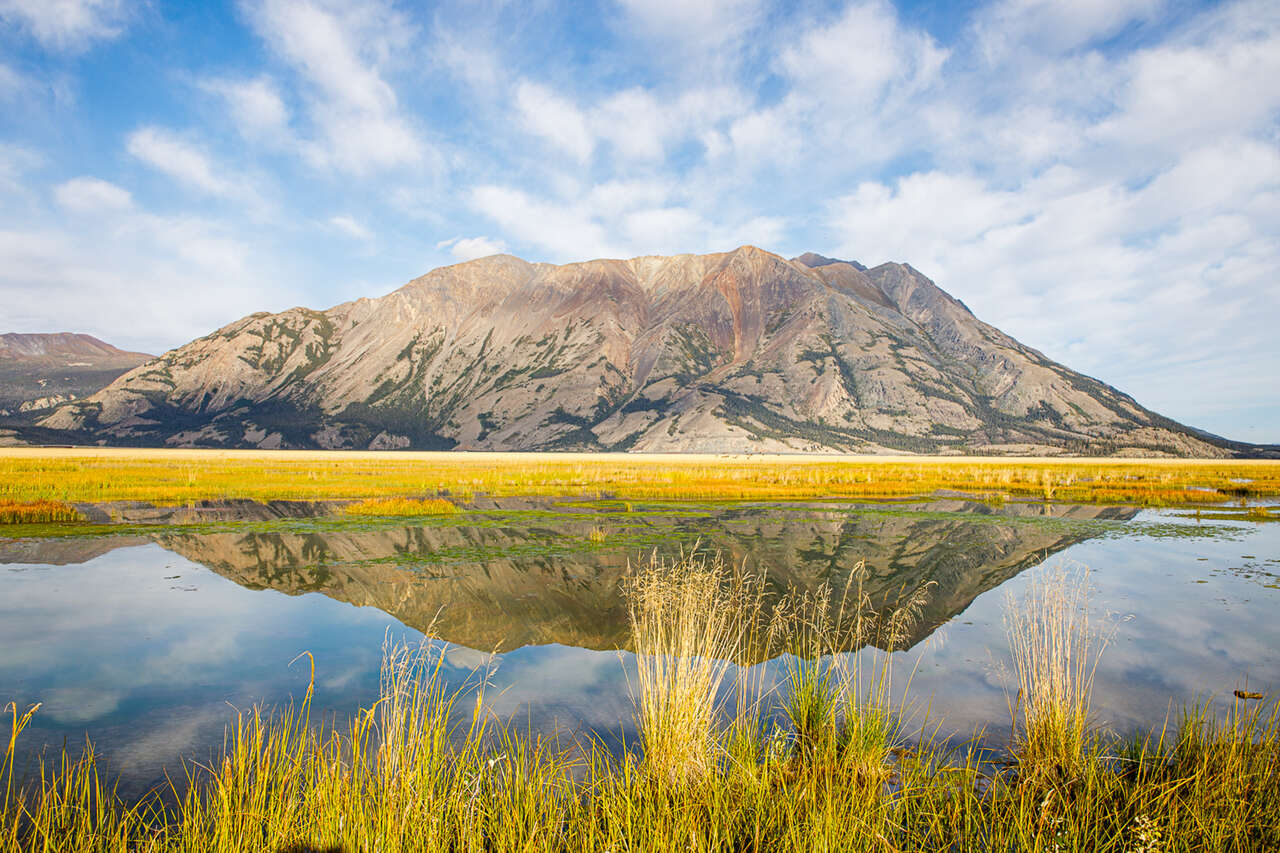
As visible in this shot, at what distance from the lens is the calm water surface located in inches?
374

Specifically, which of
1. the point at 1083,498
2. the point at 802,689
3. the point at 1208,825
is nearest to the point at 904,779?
the point at 802,689

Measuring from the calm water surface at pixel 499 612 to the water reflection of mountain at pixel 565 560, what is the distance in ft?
0.36

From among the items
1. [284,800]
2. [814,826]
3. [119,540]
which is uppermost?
[814,826]

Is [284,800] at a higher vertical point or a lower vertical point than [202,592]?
higher

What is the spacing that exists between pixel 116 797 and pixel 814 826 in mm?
6862

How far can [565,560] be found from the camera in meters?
21.1

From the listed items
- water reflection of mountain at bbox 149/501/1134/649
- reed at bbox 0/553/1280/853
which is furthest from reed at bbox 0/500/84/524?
reed at bbox 0/553/1280/853

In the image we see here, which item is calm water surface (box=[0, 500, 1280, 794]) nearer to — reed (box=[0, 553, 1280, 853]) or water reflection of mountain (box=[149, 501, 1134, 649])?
water reflection of mountain (box=[149, 501, 1134, 649])

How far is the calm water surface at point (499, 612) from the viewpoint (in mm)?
9492

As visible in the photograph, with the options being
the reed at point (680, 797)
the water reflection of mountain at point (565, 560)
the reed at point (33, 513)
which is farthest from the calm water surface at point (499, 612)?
the reed at point (33, 513)

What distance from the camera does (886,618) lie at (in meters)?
14.7

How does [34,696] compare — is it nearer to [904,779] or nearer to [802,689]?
[802,689]

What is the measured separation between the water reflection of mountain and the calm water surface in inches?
4.3

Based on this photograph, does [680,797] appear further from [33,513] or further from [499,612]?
[33,513]
